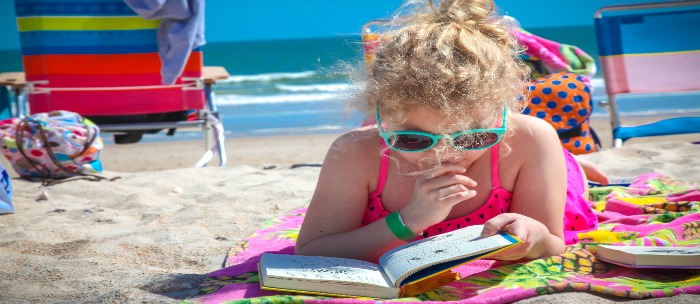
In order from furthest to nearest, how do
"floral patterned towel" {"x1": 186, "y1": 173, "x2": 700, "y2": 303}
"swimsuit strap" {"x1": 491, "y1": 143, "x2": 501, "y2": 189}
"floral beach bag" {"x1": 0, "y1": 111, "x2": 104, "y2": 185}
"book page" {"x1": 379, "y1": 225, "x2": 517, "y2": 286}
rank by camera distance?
1. "floral beach bag" {"x1": 0, "y1": 111, "x2": 104, "y2": 185}
2. "swimsuit strap" {"x1": 491, "y1": 143, "x2": 501, "y2": 189}
3. "floral patterned towel" {"x1": 186, "y1": 173, "x2": 700, "y2": 303}
4. "book page" {"x1": 379, "y1": 225, "x2": 517, "y2": 286}

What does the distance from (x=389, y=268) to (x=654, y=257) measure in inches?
26.1

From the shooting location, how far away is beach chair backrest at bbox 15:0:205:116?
479 centimetres

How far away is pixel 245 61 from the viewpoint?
1117 inches

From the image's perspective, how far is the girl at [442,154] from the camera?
183 cm

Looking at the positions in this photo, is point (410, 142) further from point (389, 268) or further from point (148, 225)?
point (148, 225)

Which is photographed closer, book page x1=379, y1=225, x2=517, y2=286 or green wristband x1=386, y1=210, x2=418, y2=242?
book page x1=379, y1=225, x2=517, y2=286

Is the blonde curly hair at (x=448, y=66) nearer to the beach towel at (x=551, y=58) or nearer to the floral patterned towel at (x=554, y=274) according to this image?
the floral patterned towel at (x=554, y=274)

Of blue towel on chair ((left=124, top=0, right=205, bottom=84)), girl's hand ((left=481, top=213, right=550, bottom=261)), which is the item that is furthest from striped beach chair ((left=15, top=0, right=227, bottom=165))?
girl's hand ((left=481, top=213, right=550, bottom=261))

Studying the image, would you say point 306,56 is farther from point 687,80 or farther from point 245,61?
point 687,80

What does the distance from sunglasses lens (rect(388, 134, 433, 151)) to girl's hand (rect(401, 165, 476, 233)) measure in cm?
7

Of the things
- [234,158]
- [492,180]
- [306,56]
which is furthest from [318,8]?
[492,180]

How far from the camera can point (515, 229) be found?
5.98 ft

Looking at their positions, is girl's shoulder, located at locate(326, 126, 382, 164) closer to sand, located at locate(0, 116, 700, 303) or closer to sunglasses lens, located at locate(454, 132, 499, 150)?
sunglasses lens, located at locate(454, 132, 499, 150)

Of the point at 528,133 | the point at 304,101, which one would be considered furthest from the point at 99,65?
the point at 304,101
